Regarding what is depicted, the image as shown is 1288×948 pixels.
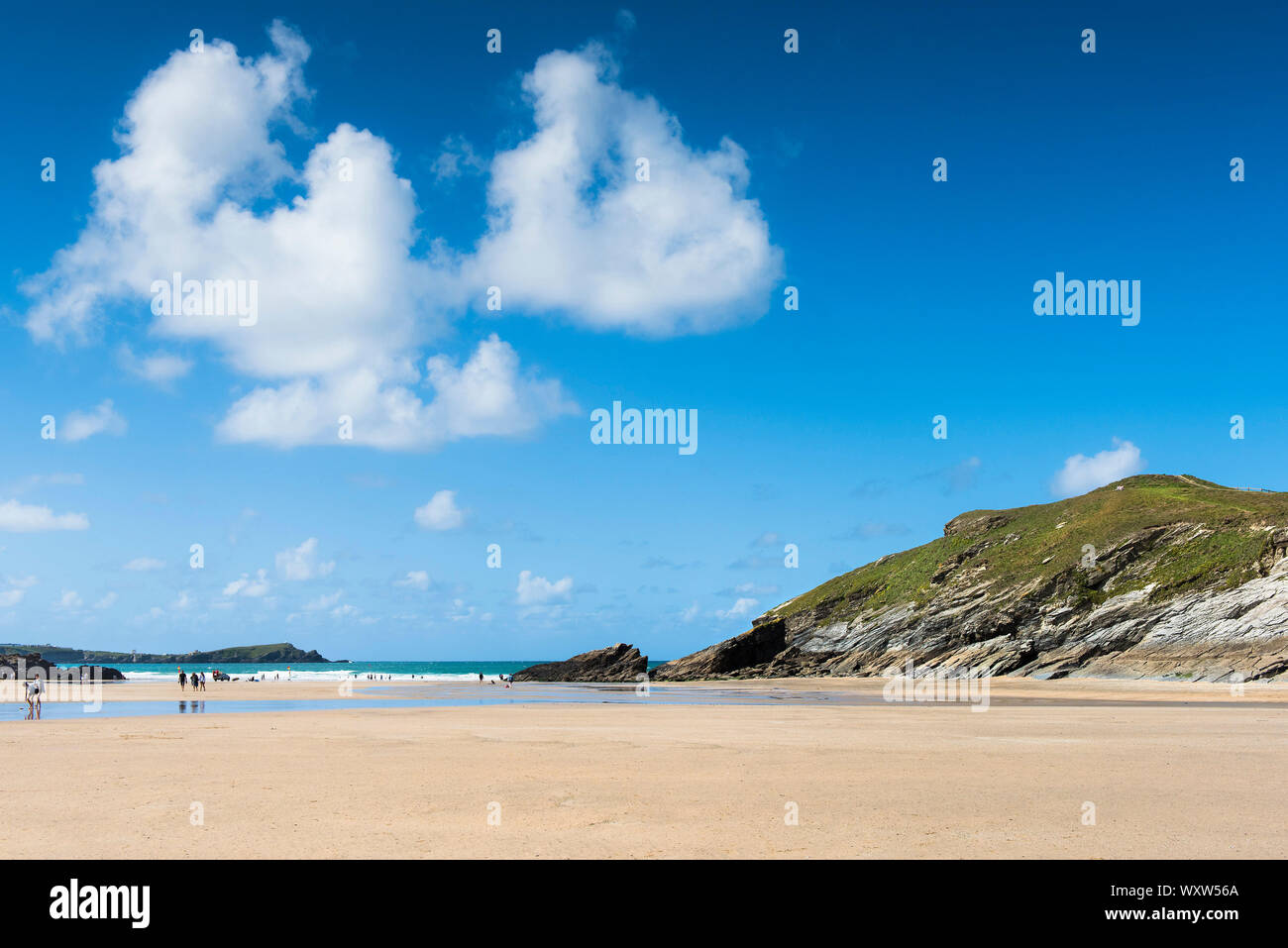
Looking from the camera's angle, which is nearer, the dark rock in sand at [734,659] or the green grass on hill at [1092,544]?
the green grass on hill at [1092,544]

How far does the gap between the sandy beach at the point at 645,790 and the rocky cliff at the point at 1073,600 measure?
55.8m

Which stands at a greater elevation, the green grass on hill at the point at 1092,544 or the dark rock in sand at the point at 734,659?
the green grass on hill at the point at 1092,544

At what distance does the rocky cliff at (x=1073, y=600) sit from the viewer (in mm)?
80625

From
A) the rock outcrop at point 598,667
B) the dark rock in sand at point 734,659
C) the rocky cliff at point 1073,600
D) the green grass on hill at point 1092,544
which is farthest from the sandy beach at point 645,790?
the dark rock in sand at point 734,659

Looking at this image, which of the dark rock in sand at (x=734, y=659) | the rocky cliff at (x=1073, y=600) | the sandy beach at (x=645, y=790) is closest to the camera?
the sandy beach at (x=645, y=790)

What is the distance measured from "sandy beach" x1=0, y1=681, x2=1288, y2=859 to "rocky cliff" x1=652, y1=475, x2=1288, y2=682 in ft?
183

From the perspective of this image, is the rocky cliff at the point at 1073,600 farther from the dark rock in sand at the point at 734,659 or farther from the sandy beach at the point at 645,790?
the sandy beach at the point at 645,790

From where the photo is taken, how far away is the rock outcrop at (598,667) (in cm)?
11012

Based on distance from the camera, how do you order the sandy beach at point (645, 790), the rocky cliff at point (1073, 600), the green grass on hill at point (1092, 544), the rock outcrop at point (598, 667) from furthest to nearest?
the rock outcrop at point (598, 667), the green grass on hill at point (1092, 544), the rocky cliff at point (1073, 600), the sandy beach at point (645, 790)

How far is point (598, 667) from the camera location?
112 metres

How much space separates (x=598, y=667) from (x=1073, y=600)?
195 ft
